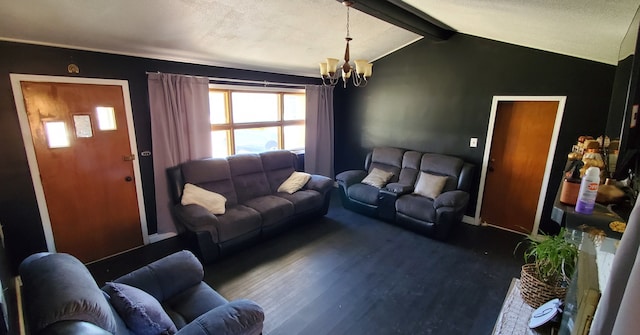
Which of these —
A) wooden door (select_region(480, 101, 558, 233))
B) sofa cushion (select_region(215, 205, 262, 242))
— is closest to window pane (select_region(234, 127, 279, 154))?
sofa cushion (select_region(215, 205, 262, 242))

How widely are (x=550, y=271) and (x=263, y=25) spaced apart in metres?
3.19

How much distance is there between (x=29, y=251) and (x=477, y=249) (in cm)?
467

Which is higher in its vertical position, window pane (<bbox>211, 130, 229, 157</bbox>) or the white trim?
the white trim

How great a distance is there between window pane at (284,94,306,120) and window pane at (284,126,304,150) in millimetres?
194

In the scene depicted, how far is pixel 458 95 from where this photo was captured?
3973 millimetres

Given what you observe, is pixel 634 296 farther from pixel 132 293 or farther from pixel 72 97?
pixel 72 97

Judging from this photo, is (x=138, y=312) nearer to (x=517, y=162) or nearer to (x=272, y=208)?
(x=272, y=208)

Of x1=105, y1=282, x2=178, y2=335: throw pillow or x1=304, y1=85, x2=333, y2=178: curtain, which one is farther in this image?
x1=304, y1=85, x2=333, y2=178: curtain

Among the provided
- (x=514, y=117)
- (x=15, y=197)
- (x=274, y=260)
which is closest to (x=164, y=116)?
(x=15, y=197)

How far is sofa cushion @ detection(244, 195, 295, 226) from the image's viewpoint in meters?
3.35

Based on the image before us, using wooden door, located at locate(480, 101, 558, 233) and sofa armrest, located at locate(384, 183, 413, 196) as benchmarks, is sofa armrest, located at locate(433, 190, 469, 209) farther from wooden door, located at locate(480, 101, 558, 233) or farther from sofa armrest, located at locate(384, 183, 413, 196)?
wooden door, located at locate(480, 101, 558, 233)

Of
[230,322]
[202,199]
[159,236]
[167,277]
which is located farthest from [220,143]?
[230,322]

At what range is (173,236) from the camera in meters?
3.54

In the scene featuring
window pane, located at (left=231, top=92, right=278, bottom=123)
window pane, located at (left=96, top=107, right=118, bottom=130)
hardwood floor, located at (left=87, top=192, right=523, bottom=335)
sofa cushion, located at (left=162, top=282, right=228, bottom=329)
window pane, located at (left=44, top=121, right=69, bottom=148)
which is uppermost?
window pane, located at (left=231, top=92, right=278, bottom=123)
